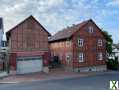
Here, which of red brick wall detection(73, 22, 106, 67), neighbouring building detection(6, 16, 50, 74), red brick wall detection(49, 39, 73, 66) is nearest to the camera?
neighbouring building detection(6, 16, 50, 74)

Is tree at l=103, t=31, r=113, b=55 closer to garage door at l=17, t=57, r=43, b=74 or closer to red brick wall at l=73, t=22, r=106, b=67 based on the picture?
red brick wall at l=73, t=22, r=106, b=67

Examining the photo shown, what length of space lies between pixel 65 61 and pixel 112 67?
31.4 ft

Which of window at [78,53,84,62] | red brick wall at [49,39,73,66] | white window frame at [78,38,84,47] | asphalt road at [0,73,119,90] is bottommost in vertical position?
asphalt road at [0,73,119,90]

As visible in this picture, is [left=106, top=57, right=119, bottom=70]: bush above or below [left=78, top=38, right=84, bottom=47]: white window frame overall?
below

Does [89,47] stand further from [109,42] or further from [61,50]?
[109,42]

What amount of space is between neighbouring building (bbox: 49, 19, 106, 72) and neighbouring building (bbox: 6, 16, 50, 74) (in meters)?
4.84

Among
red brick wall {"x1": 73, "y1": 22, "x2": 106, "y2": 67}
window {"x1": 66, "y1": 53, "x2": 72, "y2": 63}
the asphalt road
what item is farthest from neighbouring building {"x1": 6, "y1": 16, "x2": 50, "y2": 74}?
the asphalt road

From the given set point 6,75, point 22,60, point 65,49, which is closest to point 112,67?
point 65,49

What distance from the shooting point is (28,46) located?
42031mm

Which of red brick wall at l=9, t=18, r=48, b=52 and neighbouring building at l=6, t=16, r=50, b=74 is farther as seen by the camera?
red brick wall at l=9, t=18, r=48, b=52

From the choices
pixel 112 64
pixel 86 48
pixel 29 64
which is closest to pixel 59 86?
pixel 29 64

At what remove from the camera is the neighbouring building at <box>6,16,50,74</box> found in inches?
1601

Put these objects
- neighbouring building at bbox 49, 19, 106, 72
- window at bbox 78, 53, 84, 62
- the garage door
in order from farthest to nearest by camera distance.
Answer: window at bbox 78, 53, 84, 62 < neighbouring building at bbox 49, 19, 106, 72 < the garage door

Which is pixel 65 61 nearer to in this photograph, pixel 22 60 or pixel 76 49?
pixel 76 49
